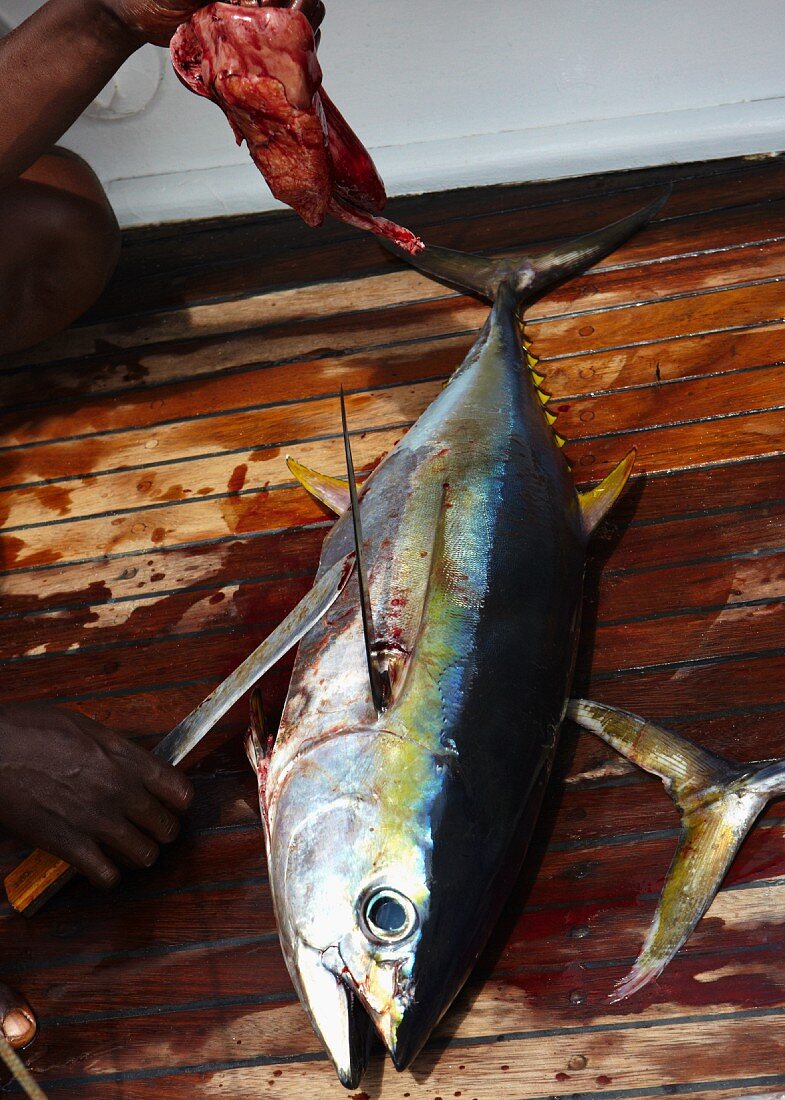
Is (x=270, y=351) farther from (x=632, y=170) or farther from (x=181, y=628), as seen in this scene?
(x=632, y=170)

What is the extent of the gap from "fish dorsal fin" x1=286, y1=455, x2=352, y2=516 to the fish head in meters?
0.96

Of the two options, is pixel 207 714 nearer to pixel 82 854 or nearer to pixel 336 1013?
pixel 82 854

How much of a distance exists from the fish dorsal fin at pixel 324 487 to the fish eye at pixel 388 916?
119cm

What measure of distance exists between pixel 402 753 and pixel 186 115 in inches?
107

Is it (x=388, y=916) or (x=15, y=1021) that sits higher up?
(x=388, y=916)

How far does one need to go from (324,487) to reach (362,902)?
1306 mm

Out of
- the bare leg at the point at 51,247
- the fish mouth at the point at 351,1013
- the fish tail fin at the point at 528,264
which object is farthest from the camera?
the fish tail fin at the point at 528,264

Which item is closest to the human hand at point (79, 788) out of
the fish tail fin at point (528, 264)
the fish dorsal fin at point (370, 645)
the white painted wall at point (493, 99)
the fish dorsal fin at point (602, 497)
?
the fish dorsal fin at point (370, 645)

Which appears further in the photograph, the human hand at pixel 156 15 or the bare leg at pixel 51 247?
the bare leg at pixel 51 247

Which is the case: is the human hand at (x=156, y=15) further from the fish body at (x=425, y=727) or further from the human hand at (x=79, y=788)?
the human hand at (x=79, y=788)

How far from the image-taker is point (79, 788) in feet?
6.53

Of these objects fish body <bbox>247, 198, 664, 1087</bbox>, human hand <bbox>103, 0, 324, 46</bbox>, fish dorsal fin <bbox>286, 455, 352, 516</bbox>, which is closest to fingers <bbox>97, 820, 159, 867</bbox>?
fish body <bbox>247, 198, 664, 1087</bbox>

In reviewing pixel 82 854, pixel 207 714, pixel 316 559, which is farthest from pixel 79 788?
pixel 316 559

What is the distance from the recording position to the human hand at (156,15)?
1.98m
